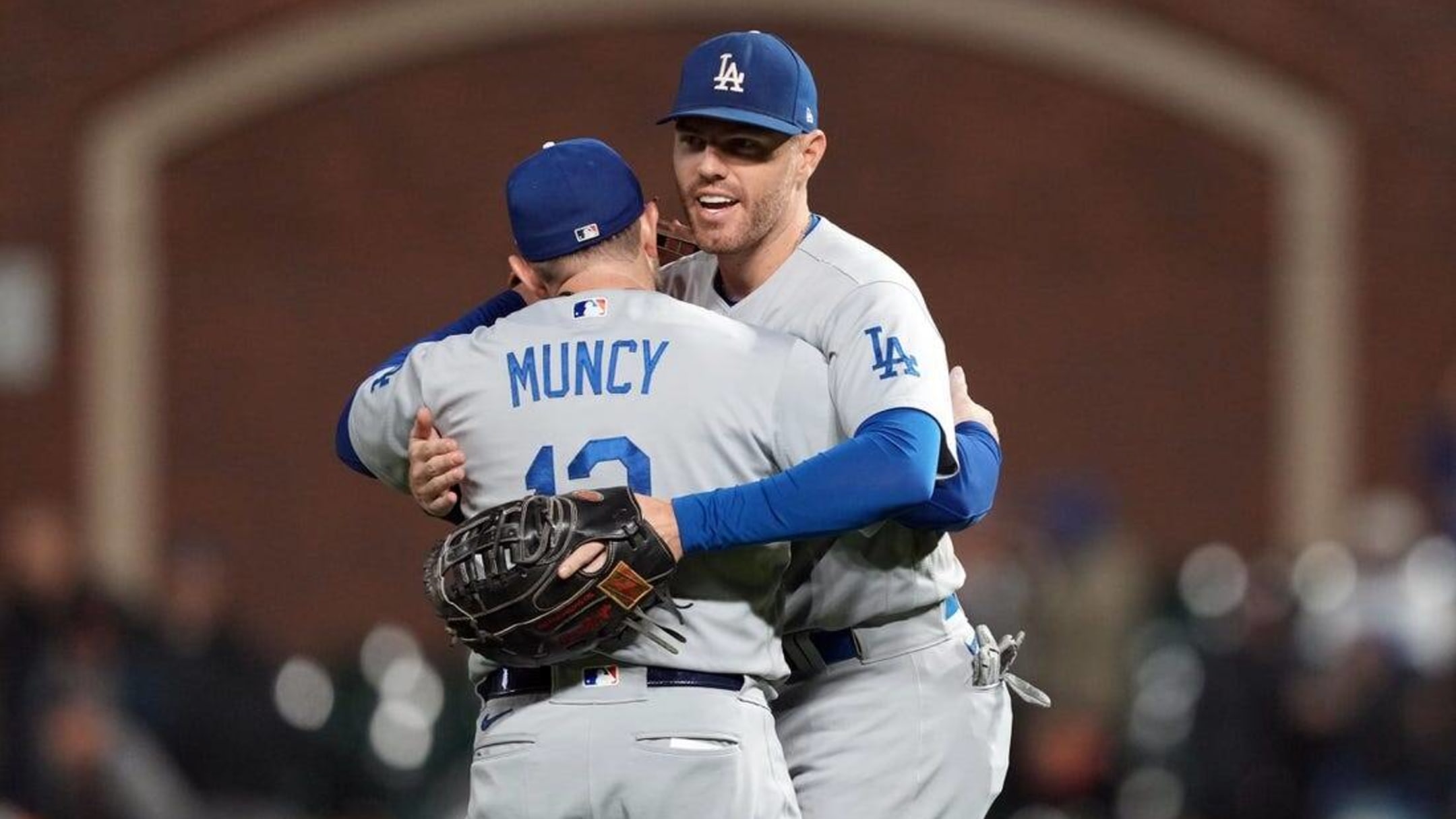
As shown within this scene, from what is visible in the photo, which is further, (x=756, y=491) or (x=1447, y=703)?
(x=1447, y=703)

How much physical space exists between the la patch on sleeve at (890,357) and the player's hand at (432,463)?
28.6 inches

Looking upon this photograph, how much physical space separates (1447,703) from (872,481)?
5861 millimetres

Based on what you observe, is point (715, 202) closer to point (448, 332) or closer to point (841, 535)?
point (448, 332)

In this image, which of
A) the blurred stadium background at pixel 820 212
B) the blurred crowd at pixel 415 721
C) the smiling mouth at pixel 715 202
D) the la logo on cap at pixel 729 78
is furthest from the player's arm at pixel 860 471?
the blurred stadium background at pixel 820 212

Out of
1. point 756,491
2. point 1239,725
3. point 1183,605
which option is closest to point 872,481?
point 756,491

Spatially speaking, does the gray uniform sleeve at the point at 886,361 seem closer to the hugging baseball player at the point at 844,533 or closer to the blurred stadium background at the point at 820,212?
the hugging baseball player at the point at 844,533

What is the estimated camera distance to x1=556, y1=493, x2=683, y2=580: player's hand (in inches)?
151

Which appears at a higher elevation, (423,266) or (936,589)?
(423,266)

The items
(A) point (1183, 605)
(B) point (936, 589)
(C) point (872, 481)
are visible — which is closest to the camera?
(C) point (872, 481)

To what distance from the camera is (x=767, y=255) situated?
4488 millimetres

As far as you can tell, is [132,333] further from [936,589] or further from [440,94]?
[936,589]

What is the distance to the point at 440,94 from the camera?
14.9 meters

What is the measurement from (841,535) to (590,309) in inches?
25.3

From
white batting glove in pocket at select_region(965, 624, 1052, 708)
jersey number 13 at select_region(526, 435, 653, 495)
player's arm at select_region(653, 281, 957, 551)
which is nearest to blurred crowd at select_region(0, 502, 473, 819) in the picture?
white batting glove in pocket at select_region(965, 624, 1052, 708)
